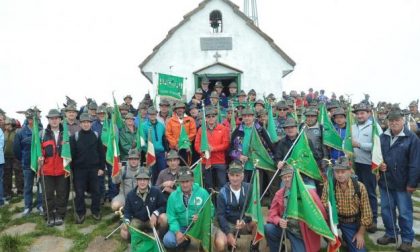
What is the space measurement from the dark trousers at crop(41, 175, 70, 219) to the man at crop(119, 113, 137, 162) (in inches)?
60.3

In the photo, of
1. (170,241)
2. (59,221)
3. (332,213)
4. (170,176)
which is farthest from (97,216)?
(332,213)

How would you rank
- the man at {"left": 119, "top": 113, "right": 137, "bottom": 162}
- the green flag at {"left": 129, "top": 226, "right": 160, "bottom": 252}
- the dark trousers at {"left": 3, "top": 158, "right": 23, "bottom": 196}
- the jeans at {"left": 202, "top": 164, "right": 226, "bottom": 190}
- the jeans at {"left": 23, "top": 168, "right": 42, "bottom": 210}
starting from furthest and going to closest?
the dark trousers at {"left": 3, "top": 158, "right": 23, "bottom": 196}, the man at {"left": 119, "top": 113, "right": 137, "bottom": 162}, the jeans at {"left": 23, "top": 168, "right": 42, "bottom": 210}, the jeans at {"left": 202, "top": 164, "right": 226, "bottom": 190}, the green flag at {"left": 129, "top": 226, "right": 160, "bottom": 252}

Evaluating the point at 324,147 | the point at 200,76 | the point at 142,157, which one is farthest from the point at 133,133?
the point at 200,76

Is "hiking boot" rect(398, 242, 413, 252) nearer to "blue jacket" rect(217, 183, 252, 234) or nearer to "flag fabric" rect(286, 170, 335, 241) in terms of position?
"flag fabric" rect(286, 170, 335, 241)

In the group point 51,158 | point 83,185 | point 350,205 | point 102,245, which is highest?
point 51,158

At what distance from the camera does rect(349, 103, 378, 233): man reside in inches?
276

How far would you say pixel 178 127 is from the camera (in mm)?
8805

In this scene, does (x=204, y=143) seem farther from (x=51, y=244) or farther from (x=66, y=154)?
(x=51, y=244)

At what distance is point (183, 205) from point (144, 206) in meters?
0.85

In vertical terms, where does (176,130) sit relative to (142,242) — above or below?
above

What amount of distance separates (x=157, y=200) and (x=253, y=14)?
3090 centimetres

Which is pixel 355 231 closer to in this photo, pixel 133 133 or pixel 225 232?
pixel 225 232

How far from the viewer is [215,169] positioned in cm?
827

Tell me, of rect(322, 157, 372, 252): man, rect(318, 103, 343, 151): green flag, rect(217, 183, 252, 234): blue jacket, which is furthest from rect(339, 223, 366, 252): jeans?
rect(318, 103, 343, 151): green flag
